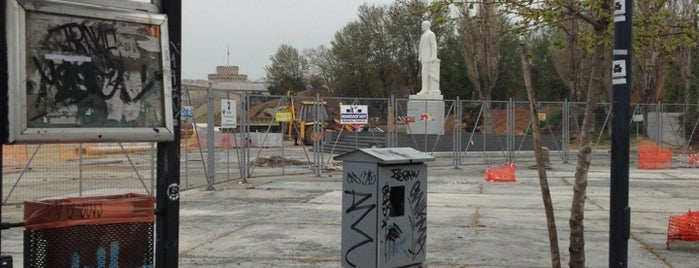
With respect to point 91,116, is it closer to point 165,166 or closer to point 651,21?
point 165,166

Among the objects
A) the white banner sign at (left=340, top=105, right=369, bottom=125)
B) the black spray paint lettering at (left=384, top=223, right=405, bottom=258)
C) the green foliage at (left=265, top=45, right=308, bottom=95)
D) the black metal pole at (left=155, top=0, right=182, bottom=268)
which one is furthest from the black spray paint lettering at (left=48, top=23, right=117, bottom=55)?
the green foliage at (left=265, top=45, right=308, bottom=95)

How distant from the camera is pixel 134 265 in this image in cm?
378

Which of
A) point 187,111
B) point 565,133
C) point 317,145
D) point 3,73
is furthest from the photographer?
point 565,133

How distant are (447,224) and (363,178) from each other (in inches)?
185

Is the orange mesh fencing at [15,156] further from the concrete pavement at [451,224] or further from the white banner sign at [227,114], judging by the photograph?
the white banner sign at [227,114]

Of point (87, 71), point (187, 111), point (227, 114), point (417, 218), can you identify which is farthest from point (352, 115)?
point (87, 71)

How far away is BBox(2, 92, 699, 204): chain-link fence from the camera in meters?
15.1

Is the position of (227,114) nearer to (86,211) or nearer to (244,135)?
(244,135)

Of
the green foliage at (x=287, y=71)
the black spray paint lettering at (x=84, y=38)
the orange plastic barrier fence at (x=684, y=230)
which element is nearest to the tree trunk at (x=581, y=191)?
the orange plastic barrier fence at (x=684, y=230)

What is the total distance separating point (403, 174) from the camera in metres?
5.84

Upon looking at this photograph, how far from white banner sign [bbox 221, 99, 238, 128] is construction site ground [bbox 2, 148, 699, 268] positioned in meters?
1.47

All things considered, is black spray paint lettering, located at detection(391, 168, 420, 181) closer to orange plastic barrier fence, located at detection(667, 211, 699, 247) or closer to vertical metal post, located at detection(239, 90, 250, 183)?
orange plastic barrier fence, located at detection(667, 211, 699, 247)

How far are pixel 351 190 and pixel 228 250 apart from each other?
282 centimetres

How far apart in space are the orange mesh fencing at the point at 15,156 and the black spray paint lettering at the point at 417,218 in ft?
33.8
